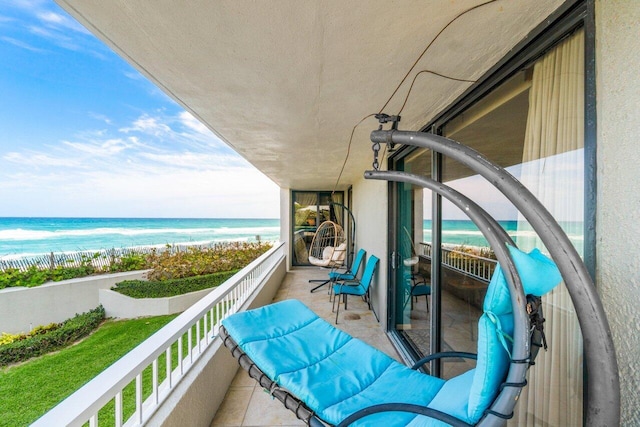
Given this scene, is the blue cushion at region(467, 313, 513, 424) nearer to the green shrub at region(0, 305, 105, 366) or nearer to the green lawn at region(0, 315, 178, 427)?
the green lawn at region(0, 315, 178, 427)

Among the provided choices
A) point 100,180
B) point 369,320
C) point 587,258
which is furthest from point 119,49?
point 100,180

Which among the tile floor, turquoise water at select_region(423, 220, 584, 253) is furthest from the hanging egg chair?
turquoise water at select_region(423, 220, 584, 253)

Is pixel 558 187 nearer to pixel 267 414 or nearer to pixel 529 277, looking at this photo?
pixel 529 277

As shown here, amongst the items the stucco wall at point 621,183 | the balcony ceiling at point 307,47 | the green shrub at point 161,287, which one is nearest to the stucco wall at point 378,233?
the balcony ceiling at point 307,47

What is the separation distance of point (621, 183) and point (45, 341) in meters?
→ 8.53

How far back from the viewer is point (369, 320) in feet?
13.3

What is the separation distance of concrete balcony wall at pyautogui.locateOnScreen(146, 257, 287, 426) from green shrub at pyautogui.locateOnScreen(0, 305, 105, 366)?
5725mm

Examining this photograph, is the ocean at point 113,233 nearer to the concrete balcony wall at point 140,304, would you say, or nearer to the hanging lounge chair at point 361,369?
the concrete balcony wall at point 140,304

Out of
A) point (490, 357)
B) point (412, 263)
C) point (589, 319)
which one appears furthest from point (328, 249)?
point (589, 319)

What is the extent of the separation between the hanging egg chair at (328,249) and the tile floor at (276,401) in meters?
0.66

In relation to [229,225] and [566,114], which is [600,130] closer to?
[566,114]

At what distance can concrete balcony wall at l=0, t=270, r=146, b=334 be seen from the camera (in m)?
7.07

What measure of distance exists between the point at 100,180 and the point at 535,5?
3236cm

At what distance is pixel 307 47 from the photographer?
1.31 meters
